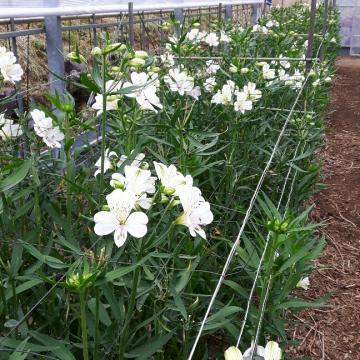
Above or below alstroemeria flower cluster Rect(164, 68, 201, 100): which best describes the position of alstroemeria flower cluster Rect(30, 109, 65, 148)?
above

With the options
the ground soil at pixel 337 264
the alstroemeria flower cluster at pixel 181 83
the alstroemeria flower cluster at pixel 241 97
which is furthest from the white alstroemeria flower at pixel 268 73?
the ground soil at pixel 337 264

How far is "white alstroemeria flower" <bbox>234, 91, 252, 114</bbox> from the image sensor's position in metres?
2.23

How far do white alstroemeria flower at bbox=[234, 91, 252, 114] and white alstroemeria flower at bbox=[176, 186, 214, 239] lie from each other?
1.19 metres

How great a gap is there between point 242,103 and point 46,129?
0.99 m

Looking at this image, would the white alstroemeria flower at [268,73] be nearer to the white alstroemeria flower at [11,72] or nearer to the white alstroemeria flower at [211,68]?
the white alstroemeria flower at [211,68]

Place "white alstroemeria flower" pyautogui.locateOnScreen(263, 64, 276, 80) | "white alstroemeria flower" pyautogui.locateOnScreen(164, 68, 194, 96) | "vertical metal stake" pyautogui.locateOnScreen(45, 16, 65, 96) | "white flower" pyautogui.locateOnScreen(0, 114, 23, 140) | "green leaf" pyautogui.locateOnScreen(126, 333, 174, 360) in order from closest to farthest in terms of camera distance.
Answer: "green leaf" pyautogui.locateOnScreen(126, 333, 174, 360) < "white flower" pyautogui.locateOnScreen(0, 114, 23, 140) < "white alstroemeria flower" pyautogui.locateOnScreen(164, 68, 194, 96) < "white alstroemeria flower" pyautogui.locateOnScreen(263, 64, 276, 80) < "vertical metal stake" pyautogui.locateOnScreen(45, 16, 65, 96)

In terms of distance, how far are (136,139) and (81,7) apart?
4.61ft

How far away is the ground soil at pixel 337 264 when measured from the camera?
91.9 inches

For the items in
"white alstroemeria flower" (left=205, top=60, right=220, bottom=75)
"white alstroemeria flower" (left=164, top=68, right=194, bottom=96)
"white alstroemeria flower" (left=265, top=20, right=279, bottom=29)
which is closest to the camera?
"white alstroemeria flower" (left=164, top=68, right=194, bottom=96)

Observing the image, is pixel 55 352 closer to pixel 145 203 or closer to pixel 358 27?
pixel 145 203

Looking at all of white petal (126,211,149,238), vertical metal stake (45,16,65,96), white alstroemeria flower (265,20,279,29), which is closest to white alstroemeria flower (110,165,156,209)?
white petal (126,211,149,238)

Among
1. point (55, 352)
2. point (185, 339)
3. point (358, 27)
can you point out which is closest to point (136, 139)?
point (185, 339)

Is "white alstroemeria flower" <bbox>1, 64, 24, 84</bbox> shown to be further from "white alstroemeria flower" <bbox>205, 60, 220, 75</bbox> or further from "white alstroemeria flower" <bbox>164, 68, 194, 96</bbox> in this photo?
"white alstroemeria flower" <bbox>205, 60, 220, 75</bbox>

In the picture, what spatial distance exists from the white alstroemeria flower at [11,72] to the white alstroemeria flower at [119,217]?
0.71 metres
